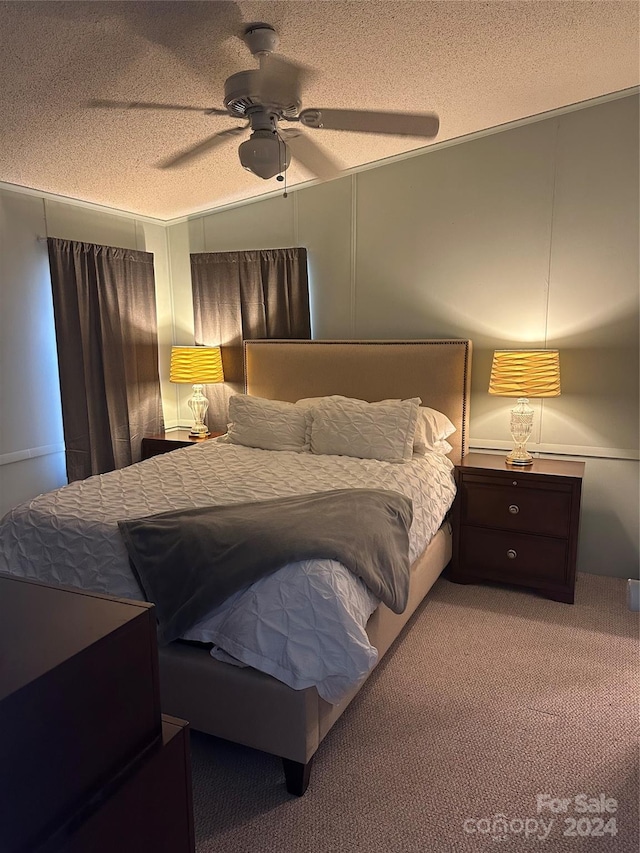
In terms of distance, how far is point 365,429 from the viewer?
3408 millimetres

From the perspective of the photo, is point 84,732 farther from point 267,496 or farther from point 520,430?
point 520,430

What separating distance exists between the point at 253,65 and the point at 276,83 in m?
0.37

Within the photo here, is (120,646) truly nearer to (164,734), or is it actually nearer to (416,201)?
(164,734)

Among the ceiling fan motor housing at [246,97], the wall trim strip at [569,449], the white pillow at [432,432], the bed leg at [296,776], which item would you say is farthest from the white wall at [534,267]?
the bed leg at [296,776]

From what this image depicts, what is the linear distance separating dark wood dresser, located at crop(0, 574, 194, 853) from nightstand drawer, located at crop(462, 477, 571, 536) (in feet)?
8.21

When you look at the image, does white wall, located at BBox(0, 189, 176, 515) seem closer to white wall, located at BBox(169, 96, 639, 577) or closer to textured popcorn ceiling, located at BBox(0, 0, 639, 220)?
textured popcorn ceiling, located at BBox(0, 0, 639, 220)

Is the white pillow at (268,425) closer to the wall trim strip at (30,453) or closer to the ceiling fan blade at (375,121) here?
the wall trim strip at (30,453)

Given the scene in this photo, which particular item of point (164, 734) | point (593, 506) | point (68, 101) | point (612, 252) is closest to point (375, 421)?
point (593, 506)

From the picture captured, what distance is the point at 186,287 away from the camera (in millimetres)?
4738

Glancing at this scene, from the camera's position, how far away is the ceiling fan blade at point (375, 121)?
221cm

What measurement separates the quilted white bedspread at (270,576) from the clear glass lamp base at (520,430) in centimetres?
40

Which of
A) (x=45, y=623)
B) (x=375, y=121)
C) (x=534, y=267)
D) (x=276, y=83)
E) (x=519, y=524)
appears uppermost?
(x=276, y=83)

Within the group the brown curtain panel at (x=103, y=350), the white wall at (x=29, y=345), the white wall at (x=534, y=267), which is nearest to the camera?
the white wall at (x=534, y=267)

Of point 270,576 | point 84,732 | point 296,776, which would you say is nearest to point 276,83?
point 270,576
